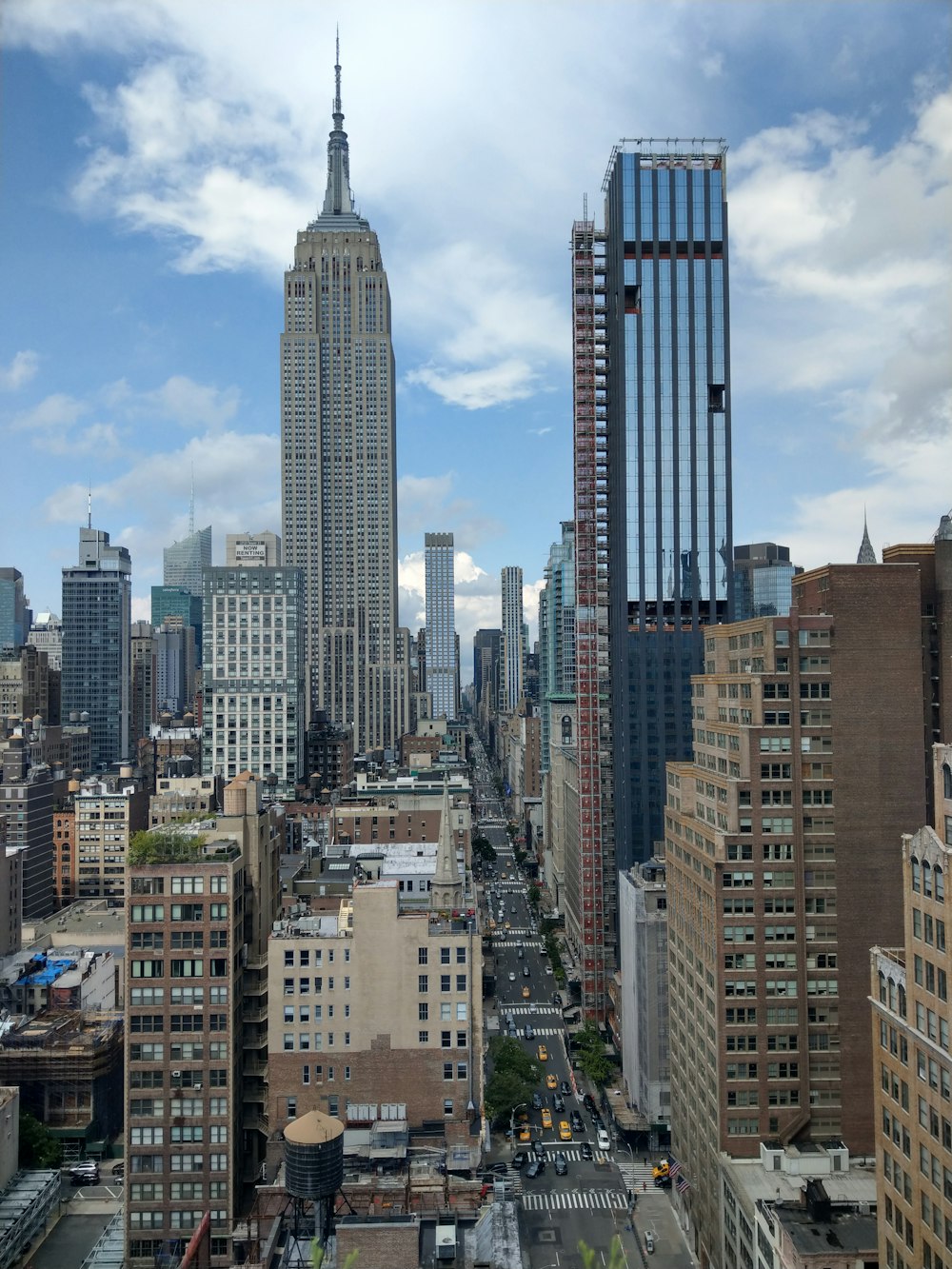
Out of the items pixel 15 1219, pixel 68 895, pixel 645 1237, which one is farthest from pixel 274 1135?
pixel 68 895

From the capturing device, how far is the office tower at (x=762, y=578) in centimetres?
9338

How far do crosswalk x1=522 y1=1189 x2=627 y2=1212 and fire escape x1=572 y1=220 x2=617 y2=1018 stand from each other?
104ft

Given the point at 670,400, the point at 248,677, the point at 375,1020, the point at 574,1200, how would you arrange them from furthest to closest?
1. the point at 248,677
2. the point at 670,400
3. the point at 574,1200
4. the point at 375,1020

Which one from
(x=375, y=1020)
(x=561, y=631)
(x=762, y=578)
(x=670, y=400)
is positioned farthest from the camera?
(x=561, y=631)

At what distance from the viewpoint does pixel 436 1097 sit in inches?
1880

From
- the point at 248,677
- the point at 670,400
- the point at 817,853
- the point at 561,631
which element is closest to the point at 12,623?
the point at 248,677

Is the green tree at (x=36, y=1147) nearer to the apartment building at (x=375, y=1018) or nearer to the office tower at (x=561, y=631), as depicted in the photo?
the apartment building at (x=375, y=1018)

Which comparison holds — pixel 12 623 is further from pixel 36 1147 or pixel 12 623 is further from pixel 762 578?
pixel 36 1147

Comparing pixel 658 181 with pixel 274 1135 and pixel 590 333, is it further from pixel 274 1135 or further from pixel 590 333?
pixel 274 1135

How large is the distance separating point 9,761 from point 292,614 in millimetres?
38637

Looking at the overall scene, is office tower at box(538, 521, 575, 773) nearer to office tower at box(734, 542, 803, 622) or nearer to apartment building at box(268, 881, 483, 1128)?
office tower at box(734, 542, 803, 622)

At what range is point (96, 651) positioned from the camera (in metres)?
190

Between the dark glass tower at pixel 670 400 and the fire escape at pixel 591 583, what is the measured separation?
2197 millimetres

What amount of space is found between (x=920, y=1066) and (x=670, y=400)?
2757 inches
